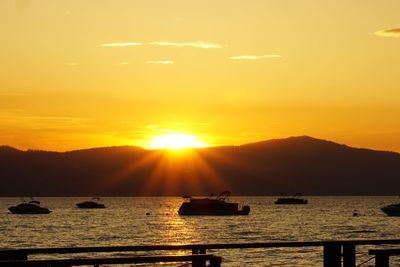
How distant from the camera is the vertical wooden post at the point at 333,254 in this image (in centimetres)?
1867

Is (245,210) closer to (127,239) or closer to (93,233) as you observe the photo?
(93,233)

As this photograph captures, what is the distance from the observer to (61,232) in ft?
414

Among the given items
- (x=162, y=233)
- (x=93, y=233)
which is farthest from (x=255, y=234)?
(x=93, y=233)

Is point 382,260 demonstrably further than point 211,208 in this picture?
No

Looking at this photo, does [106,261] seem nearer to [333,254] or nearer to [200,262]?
[200,262]

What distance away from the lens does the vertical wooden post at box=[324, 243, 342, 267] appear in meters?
18.7

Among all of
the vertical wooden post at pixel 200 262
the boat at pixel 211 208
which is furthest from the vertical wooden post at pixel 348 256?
the boat at pixel 211 208

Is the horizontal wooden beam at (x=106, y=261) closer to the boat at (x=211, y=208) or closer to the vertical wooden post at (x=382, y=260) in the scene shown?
the vertical wooden post at (x=382, y=260)

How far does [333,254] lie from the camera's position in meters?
18.7

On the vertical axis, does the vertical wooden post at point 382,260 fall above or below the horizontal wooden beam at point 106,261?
above

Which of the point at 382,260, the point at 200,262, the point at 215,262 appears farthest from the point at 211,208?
the point at 215,262

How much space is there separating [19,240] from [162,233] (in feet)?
82.5

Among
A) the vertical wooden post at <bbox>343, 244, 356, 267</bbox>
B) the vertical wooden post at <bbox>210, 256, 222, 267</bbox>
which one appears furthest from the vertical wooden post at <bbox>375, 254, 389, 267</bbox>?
the vertical wooden post at <bbox>210, 256, 222, 267</bbox>

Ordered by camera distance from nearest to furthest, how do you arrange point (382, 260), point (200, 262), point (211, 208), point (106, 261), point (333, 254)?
point (106, 261)
point (200, 262)
point (382, 260)
point (333, 254)
point (211, 208)
